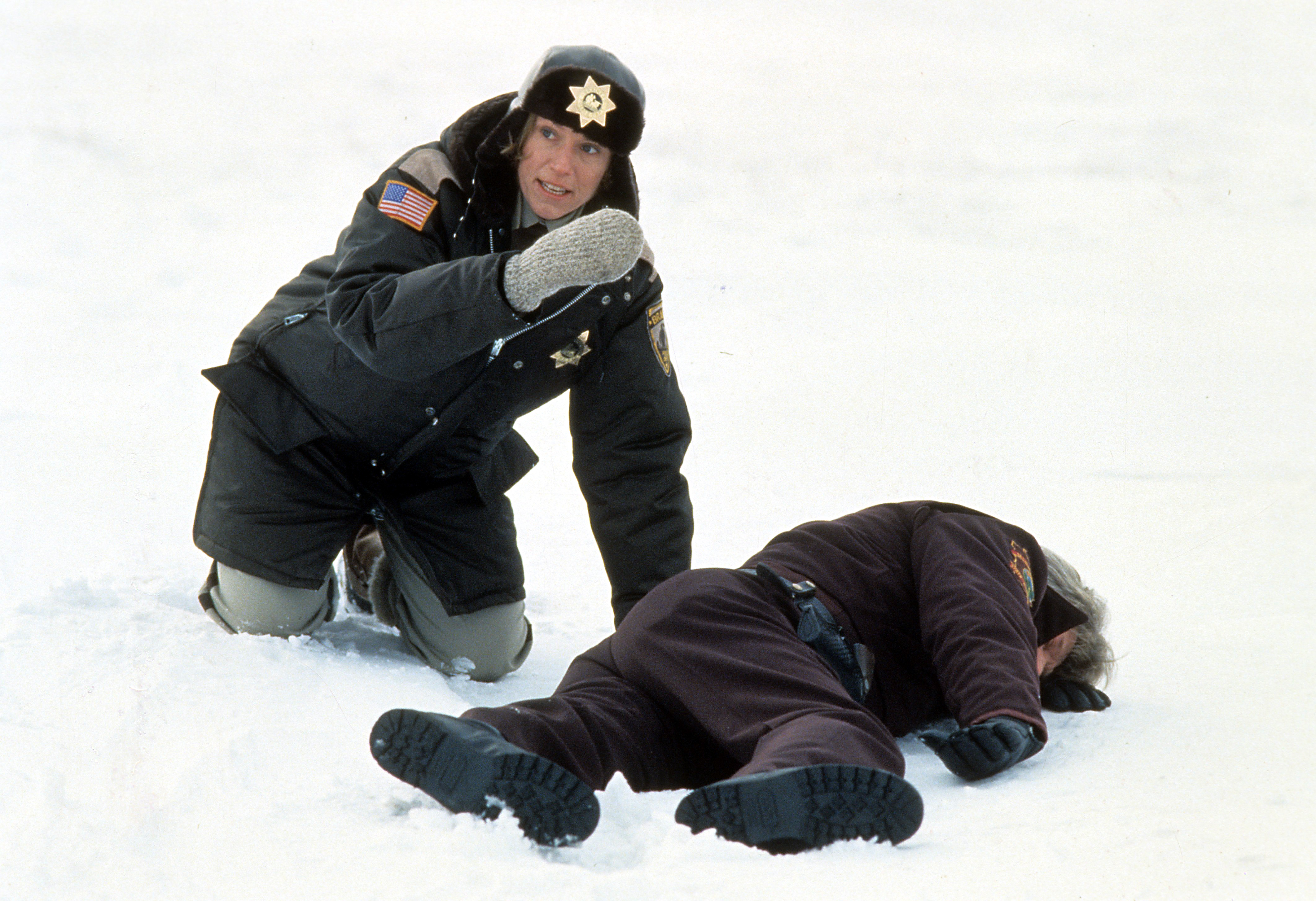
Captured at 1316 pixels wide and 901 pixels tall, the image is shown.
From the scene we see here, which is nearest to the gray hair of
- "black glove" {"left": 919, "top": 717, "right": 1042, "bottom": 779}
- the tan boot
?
"black glove" {"left": 919, "top": 717, "right": 1042, "bottom": 779}

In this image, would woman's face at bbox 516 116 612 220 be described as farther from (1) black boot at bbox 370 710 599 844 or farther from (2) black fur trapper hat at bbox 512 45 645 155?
(1) black boot at bbox 370 710 599 844

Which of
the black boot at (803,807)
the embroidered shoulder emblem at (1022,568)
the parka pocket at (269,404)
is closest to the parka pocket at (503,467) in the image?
the parka pocket at (269,404)

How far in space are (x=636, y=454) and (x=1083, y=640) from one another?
902mm

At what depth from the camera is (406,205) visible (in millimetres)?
2023

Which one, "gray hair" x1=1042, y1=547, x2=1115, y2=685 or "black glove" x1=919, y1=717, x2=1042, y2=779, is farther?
"gray hair" x1=1042, y1=547, x2=1115, y2=685

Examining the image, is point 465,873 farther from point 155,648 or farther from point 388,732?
point 155,648

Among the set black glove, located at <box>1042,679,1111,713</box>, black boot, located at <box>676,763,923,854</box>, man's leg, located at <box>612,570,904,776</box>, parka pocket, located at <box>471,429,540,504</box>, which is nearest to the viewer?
black boot, located at <box>676,763,923,854</box>

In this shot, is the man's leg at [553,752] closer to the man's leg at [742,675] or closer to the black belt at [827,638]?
the man's leg at [742,675]

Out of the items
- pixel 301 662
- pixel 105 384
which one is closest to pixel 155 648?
pixel 301 662

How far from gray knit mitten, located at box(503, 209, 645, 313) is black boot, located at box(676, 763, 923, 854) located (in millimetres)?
806

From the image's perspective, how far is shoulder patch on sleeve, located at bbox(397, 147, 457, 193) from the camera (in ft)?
6.75

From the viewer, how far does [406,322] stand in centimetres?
183

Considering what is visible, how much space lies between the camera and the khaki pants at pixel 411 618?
2.17m

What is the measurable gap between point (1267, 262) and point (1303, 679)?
3.85 m
